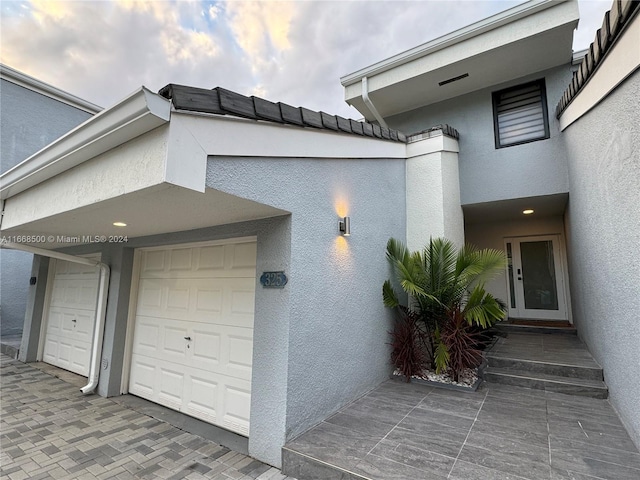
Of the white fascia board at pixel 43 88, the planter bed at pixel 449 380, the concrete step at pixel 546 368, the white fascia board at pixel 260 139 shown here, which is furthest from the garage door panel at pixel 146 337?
the white fascia board at pixel 43 88

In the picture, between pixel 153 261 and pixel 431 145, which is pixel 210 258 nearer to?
pixel 153 261

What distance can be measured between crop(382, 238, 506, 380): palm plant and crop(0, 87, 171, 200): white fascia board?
4.27 m

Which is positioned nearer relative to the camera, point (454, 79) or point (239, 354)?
point (239, 354)

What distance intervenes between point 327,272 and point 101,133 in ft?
9.02

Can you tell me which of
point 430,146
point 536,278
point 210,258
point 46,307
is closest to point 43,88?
point 46,307

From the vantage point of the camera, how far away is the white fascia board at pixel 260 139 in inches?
94.3

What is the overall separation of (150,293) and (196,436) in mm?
2747

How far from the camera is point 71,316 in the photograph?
7184 mm

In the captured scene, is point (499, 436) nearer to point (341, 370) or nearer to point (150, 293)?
point (341, 370)

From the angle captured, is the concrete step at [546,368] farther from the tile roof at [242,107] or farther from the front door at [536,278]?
the tile roof at [242,107]

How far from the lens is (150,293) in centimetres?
556

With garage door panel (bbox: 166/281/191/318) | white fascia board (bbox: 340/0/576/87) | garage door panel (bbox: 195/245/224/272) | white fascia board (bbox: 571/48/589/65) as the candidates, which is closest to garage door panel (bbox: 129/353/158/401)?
garage door panel (bbox: 166/281/191/318)

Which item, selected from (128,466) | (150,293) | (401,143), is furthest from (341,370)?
(401,143)

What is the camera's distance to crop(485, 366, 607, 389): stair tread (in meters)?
4.49
